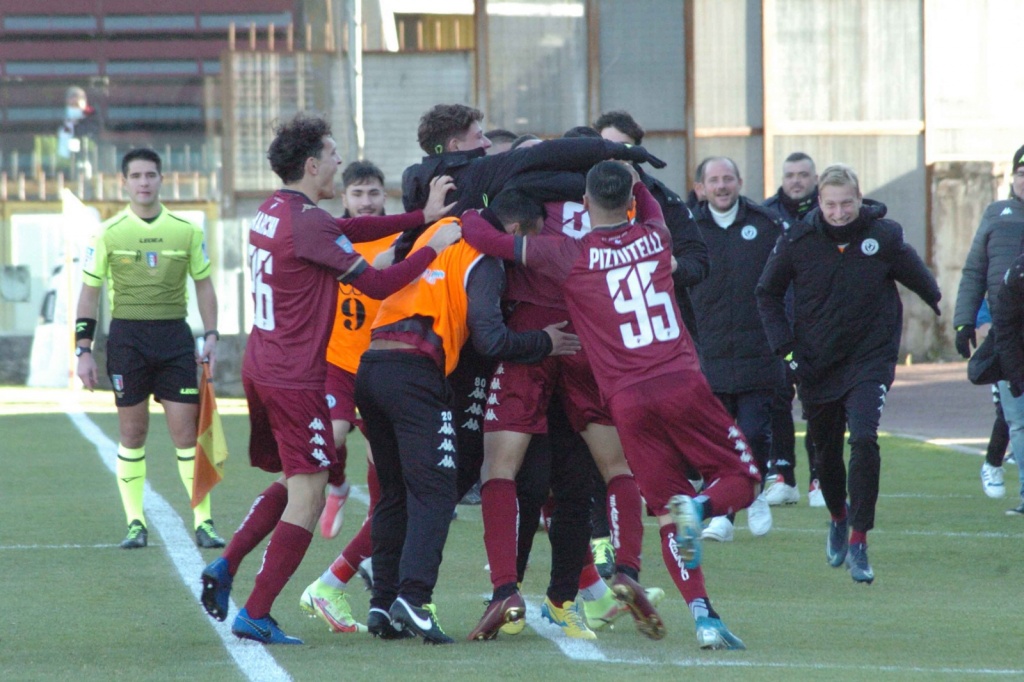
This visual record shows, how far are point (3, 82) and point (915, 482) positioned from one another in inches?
701

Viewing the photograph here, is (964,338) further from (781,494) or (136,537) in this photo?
(136,537)

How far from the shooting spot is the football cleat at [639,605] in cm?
617

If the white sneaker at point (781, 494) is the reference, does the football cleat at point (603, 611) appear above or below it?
above

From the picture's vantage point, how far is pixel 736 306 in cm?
1016

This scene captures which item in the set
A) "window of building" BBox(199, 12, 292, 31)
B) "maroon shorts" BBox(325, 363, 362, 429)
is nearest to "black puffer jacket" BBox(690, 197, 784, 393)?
"maroon shorts" BBox(325, 363, 362, 429)

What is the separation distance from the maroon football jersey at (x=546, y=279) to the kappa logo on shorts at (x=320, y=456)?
98cm

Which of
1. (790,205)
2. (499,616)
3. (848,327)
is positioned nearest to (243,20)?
(790,205)

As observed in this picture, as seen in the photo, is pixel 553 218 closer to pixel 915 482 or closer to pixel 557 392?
pixel 557 392

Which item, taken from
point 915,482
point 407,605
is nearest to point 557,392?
point 407,605

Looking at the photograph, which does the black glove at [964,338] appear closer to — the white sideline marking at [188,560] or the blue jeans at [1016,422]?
the blue jeans at [1016,422]

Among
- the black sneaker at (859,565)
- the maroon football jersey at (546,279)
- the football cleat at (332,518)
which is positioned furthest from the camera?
the football cleat at (332,518)

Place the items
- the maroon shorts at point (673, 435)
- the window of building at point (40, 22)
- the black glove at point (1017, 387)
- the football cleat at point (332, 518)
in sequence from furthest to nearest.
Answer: the window of building at point (40, 22) < the football cleat at point (332, 518) < the black glove at point (1017, 387) < the maroon shorts at point (673, 435)

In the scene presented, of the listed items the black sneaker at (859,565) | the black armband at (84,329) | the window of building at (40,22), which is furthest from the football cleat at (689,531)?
the window of building at (40,22)

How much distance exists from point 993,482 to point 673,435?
18.7 ft
